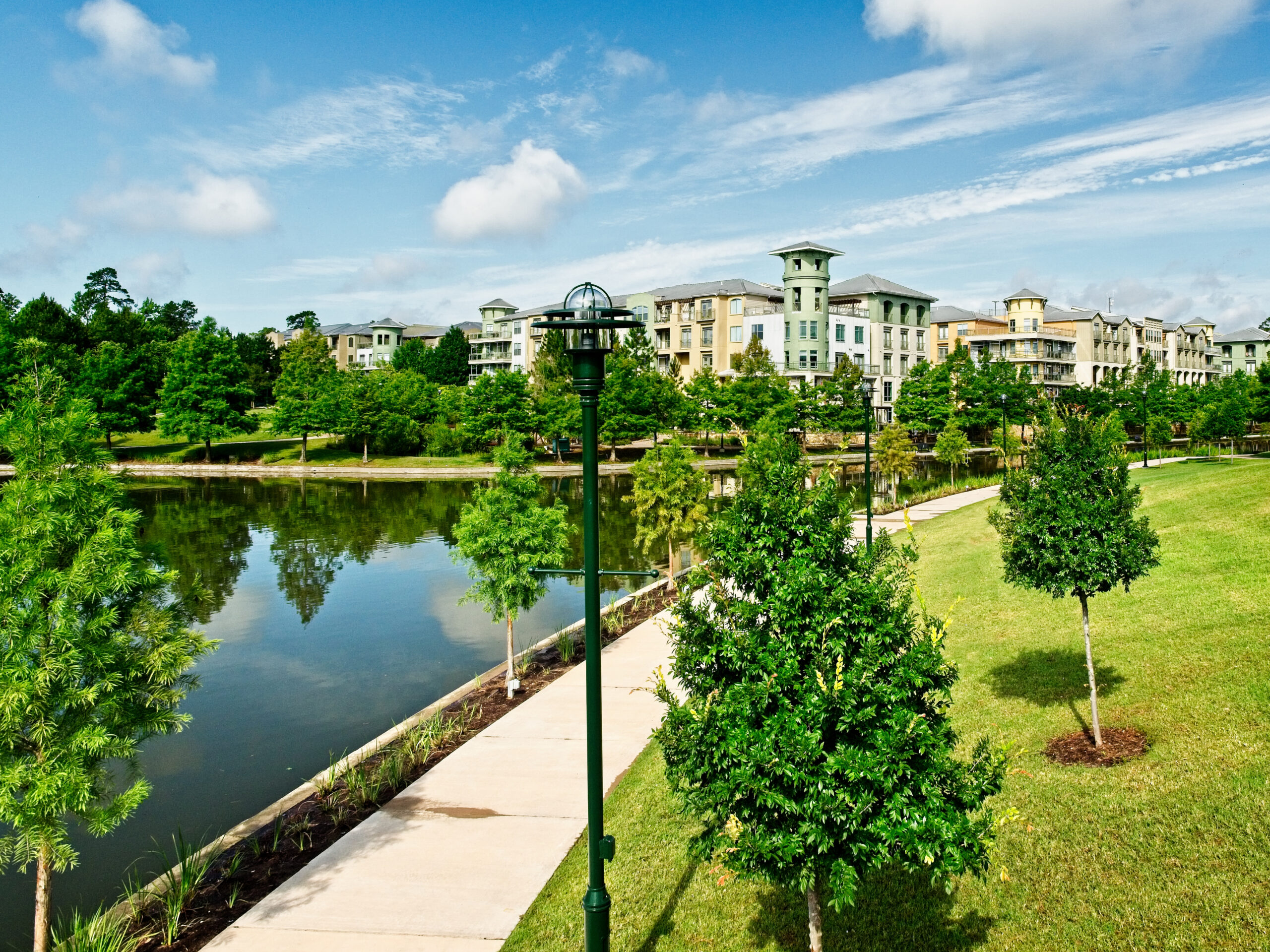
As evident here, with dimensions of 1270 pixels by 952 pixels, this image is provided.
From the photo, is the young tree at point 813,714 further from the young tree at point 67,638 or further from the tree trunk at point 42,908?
the tree trunk at point 42,908

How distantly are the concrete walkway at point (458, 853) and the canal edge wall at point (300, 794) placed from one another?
4.22ft

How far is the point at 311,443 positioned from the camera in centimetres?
8669

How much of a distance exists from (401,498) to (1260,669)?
4767 cm

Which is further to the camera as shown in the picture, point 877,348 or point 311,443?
point 877,348

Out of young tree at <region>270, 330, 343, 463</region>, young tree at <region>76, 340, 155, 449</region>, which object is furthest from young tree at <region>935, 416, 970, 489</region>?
young tree at <region>76, 340, 155, 449</region>

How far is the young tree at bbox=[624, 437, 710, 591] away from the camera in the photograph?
2733 centimetres

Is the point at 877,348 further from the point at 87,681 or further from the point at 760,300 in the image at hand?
the point at 87,681

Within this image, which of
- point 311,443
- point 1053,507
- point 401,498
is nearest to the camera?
point 1053,507

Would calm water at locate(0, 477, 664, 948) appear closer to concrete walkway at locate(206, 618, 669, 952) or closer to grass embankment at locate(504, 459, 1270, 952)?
concrete walkway at locate(206, 618, 669, 952)

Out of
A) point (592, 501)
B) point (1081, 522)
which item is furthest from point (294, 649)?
point (1081, 522)

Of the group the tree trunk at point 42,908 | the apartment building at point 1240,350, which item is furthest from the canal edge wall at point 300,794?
the apartment building at point 1240,350

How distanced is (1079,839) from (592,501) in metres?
6.28

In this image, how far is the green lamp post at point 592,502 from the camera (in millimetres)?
7223

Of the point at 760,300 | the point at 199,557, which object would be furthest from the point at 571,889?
the point at 760,300
